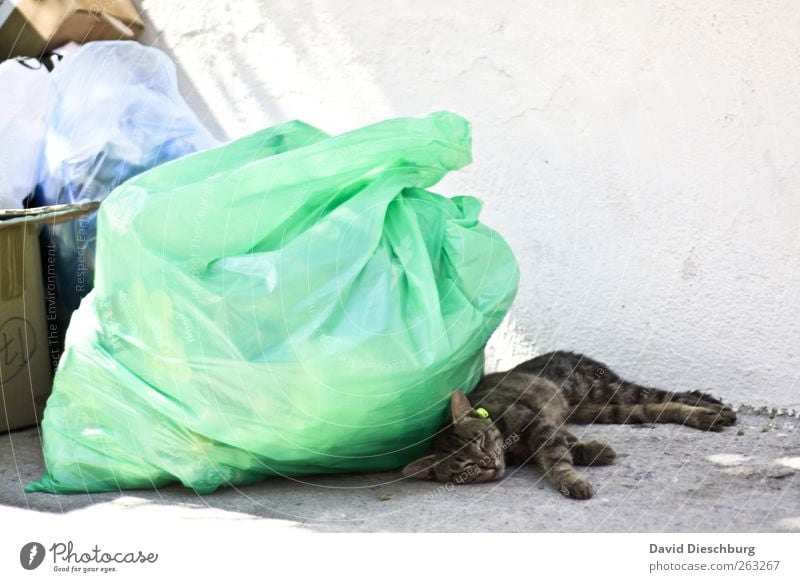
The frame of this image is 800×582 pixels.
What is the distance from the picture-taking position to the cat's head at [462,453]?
1938 mm

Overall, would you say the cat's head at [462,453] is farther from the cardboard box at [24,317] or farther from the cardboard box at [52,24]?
the cardboard box at [52,24]

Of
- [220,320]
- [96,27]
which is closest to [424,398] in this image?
[220,320]

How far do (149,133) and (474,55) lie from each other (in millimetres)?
924

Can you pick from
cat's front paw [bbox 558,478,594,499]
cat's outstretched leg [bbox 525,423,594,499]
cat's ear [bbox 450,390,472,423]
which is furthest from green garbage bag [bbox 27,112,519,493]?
cat's front paw [bbox 558,478,594,499]

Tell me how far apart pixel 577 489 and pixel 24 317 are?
55.2 inches

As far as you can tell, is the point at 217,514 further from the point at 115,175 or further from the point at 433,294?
the point at 115,175

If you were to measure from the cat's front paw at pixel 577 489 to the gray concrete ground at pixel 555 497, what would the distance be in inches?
0.9

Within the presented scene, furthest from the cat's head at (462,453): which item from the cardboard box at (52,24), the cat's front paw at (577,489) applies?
the cardboard box at (52,24)

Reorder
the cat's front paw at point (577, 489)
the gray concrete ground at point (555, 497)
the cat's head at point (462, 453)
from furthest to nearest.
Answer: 1. the cat's head at point (462, 453)
2. the cat's front paw at point (577, 489)
3. the gray concrete ground at point (555, 497)

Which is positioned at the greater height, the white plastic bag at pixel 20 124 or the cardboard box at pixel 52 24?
the cardboard box at pixel 52 24

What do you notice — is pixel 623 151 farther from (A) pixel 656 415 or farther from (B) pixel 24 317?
(B) pixel 24 317

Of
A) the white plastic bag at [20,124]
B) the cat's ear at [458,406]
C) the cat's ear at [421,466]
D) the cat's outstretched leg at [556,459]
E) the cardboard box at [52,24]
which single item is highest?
the cardboard box at [52,24]

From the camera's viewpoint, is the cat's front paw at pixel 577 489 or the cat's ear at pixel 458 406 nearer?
the cat's front paw at pixel 577 489

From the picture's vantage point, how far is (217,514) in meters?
1.80
